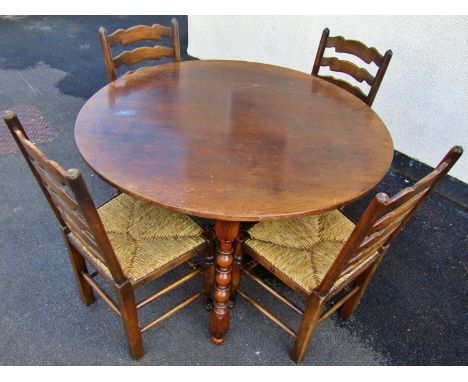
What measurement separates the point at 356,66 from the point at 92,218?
1.66 metres

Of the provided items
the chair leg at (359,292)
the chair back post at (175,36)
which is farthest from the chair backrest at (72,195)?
the chair back post at (175,36)

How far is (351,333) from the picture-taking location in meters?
1.84

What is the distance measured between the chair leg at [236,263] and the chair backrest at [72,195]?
50 cm

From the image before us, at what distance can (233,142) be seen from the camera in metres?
1.50

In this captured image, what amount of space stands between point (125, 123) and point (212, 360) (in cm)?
111

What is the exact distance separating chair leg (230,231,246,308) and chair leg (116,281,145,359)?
1.54ft

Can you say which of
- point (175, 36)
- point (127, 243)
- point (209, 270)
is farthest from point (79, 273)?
point (175, 36)

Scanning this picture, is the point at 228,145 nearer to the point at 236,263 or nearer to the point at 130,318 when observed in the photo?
the point at 236,263

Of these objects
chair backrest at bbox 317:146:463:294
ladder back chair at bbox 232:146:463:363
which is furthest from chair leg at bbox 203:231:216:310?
chair backrest at bbox 317:146:463:294

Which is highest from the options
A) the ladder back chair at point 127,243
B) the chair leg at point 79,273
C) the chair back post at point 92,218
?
the chair back post at point 92,218

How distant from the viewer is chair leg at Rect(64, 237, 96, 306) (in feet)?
5.41

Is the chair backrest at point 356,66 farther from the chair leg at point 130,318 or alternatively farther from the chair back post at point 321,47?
the chair leg at point 130,318

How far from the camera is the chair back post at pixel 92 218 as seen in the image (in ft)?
3.24

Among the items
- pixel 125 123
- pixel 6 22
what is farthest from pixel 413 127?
pixel 6 22
